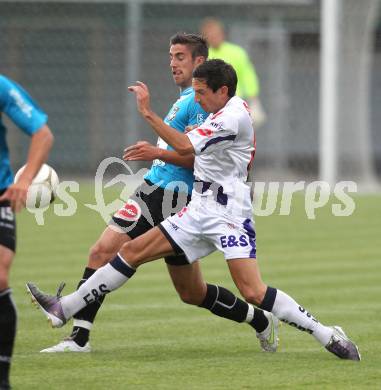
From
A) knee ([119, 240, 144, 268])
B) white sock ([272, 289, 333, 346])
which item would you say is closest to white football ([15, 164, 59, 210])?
knee ([119, 240, 144, 268])

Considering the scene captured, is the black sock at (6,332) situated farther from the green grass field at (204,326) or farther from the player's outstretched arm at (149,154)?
the player's outstretched arm at (149,154)

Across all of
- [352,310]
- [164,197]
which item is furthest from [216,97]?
[352,310]

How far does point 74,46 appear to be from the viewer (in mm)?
23641

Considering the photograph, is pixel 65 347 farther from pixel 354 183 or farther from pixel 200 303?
pixel 354 183

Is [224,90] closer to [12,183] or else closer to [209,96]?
[209,96]

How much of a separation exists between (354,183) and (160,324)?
12.3m

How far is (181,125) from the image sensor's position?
27.1ft

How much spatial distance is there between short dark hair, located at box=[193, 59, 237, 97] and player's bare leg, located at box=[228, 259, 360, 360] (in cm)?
109

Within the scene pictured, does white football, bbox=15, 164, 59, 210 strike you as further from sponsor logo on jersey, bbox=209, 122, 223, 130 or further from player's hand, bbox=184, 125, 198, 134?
sponsor logo on jersey, bbox=209, 122, 223, 130

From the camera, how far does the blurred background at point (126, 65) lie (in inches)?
906

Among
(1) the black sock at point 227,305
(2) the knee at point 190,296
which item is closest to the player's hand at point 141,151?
(2) the knee at point 190,296

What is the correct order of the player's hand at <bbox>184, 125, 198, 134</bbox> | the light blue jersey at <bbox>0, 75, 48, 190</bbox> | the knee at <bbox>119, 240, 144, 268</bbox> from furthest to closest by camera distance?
the player's hand at <bbox>184, 125, 198, 134</bbox> < the knee at <bbox>119, 240, 144, 268</bbox> < the light blue jersey at <bbox>0, 75, 48, 190</bbox>

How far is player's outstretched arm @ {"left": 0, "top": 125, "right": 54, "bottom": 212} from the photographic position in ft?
20.6

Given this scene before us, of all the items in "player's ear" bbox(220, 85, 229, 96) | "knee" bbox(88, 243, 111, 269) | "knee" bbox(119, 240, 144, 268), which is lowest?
"knee" bbox(88, 243, 111, 269)
